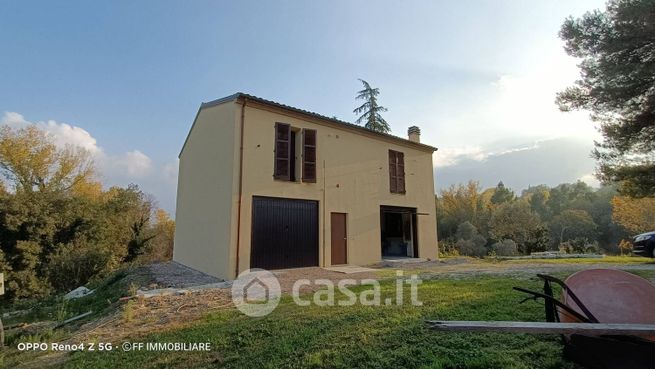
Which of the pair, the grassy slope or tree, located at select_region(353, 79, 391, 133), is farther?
tree, located at select_region(353, 79, 391, 133)

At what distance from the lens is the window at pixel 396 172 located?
14422 mm

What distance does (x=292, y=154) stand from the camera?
11.9 m

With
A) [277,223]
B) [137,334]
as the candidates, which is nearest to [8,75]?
[277,223]

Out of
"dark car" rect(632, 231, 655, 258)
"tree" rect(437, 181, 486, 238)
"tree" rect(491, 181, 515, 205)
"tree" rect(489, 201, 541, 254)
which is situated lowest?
"dark car" rect(632, 231, 655, 258)

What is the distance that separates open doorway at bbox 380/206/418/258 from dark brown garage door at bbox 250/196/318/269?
490 centimetres

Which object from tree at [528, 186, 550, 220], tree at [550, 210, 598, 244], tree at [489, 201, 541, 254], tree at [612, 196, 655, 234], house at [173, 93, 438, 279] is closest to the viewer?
house at [173, 93, 438, 279]

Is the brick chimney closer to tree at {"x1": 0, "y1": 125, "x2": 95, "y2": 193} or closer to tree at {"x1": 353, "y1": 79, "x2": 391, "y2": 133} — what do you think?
tree at {"x1": 353, "y1": 79, "x2": 391, "y2": 133}

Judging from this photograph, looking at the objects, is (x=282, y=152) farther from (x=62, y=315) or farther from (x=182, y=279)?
(x=62, y=315)

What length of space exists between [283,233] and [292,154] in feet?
9.79

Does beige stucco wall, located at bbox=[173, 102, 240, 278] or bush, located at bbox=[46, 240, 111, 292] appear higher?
beige stucco wall, located at bbox=[173, 102, 240, 278]

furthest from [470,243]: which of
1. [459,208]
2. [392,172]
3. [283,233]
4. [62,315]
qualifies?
[62,315]

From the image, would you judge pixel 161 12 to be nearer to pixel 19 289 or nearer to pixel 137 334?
pixel 137 334

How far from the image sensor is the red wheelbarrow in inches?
97.4

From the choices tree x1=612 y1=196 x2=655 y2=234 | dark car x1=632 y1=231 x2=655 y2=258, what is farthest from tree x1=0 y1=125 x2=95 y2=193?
tree x1=612 y1=196 x2=655 y2=234
